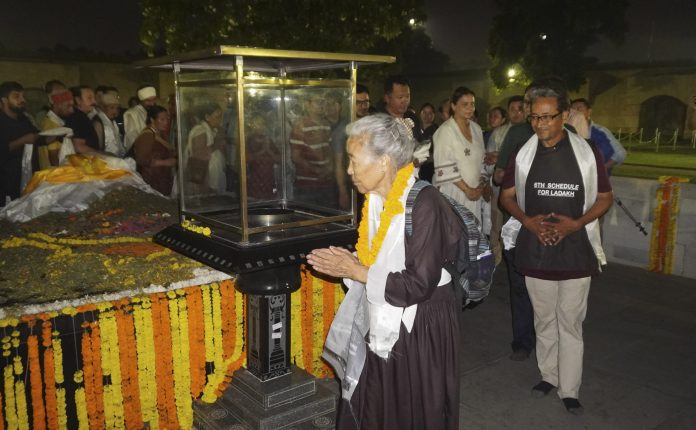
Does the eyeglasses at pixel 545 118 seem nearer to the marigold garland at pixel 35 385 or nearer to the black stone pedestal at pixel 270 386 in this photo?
the black stone pedestal at pixel 270 386

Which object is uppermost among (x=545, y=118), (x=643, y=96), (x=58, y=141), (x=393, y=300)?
(x=643, y=96)

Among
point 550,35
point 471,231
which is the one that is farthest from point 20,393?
point 550,35

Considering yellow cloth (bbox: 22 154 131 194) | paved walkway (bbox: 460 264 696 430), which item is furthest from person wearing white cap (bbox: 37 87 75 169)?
paved walkway (bbox: 460 264 696 430)

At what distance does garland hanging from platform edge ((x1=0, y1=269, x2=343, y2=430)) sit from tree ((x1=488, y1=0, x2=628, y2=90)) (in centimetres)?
2780

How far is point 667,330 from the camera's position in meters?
4.79

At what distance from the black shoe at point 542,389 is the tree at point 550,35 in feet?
87.8

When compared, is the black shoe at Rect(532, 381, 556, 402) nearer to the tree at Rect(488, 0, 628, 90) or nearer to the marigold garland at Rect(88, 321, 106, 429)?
the marigold garland at Rect(88, 321, 106, 429)

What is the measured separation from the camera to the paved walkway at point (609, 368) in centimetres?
345

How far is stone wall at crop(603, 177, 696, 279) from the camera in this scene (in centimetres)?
629

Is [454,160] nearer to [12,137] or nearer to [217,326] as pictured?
[217,326]

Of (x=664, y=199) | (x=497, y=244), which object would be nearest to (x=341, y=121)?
(x=497, y=244)

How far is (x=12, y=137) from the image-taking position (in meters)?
5.81

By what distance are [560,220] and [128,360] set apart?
8.60ft

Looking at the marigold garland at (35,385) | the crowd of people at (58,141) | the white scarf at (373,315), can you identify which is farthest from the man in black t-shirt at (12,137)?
the white scarf at (373,315)
